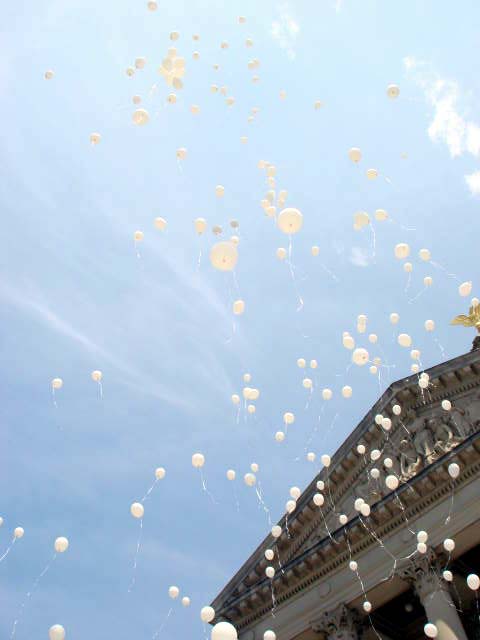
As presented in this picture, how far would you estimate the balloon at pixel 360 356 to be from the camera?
45.1ft

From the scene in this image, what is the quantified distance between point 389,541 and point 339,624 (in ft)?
11.1

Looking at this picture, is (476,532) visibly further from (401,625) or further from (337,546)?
(401,625)

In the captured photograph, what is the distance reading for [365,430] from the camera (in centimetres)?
2436

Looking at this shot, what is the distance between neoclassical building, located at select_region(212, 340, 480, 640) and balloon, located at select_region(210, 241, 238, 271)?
11308 millimetres

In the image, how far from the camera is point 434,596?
1839 centimetres

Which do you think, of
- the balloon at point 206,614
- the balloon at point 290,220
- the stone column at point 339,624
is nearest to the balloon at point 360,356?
the balloon at point 290,220

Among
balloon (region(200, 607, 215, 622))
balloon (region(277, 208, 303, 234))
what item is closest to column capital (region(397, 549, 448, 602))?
balloon (region(200, 607, 215, 622))

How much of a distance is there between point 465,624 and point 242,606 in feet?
27.7

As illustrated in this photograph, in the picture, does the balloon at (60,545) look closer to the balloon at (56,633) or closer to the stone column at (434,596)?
the balloon at (56,633)

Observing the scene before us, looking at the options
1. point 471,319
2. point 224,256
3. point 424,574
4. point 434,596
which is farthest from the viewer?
point 471,319

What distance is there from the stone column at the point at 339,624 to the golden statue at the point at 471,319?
12.2 m

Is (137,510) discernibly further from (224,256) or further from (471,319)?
(471,319)

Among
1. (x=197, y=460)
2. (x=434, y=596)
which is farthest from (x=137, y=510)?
(x=434, y=596)

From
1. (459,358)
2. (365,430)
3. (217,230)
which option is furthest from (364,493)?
(217,230)
